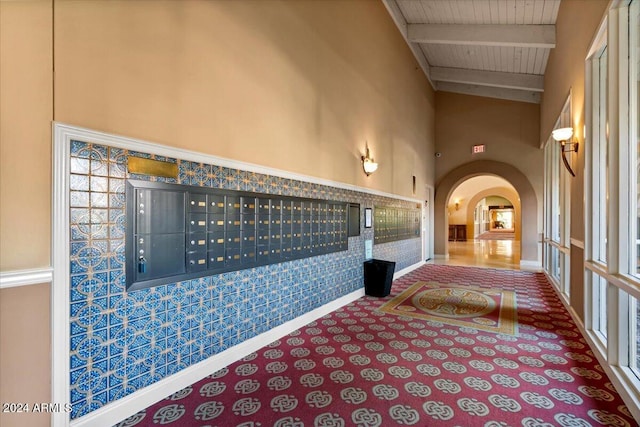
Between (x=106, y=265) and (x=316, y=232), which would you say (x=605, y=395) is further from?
(x=106, y=265)

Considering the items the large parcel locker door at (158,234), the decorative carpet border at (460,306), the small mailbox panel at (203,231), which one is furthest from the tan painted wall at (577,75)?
the large parcel locker door at (158,234)

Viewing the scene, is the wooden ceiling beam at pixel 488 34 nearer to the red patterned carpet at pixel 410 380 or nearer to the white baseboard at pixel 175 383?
the red patterned carpet at pixel 410 380

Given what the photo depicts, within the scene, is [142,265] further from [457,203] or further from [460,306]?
[457,203]

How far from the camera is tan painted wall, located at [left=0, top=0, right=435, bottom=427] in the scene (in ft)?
5.15

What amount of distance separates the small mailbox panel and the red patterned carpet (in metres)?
0.85

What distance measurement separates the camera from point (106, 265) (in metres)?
1.86

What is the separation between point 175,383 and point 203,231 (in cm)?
108

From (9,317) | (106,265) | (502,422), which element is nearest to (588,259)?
(502,422)

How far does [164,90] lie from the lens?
7.14 feet

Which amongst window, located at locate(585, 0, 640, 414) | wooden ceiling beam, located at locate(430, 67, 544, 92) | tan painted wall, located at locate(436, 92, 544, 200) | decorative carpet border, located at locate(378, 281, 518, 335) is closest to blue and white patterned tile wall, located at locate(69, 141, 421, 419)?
decorative carpet border, located at locate(378, 281, 518, 335)

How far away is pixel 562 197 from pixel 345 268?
12.2 feet

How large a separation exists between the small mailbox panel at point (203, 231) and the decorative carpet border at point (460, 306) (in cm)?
180

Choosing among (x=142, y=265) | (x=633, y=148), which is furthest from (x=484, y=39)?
(x=142, y=265)

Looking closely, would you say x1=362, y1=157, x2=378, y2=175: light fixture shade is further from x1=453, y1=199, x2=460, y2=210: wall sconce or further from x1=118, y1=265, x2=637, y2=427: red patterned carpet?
x1=453, y1=199, x2=460, y2=210: wall sconce
